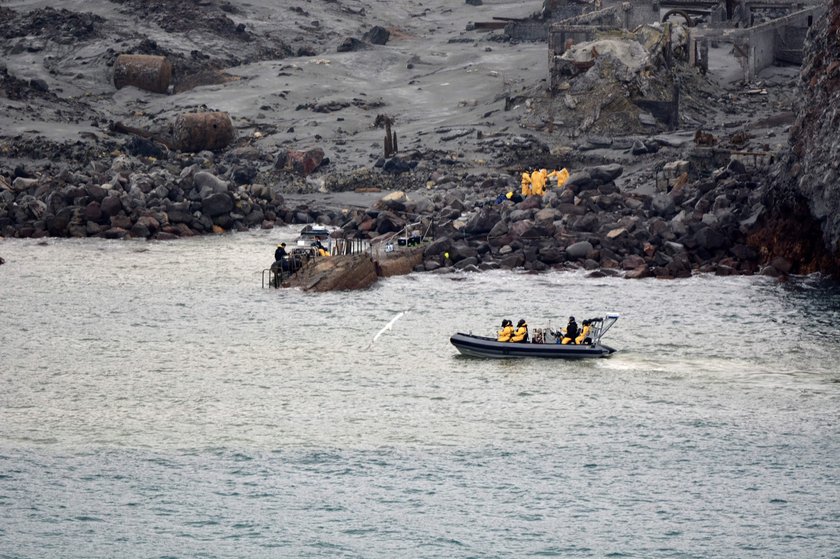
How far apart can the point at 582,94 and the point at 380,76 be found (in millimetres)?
22718

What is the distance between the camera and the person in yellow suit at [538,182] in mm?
80312

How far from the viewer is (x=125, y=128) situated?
9788 centimetres

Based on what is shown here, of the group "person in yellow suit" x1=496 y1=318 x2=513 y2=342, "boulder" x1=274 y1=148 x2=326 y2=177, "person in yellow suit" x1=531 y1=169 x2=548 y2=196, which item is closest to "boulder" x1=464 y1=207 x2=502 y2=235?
"person in yellow suit" x1=531 y1=169 x2=548 y2=196

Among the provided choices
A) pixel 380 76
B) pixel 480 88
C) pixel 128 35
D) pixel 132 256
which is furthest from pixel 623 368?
pixel 128 35

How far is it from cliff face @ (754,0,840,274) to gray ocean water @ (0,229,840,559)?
6.96 feet

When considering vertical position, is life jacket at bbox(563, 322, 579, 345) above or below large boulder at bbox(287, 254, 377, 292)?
below

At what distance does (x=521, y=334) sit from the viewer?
5491 centimetres

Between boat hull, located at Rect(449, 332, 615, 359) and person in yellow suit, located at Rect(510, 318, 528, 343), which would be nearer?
boat hull, located at Rect(449, 332, 615, 359)

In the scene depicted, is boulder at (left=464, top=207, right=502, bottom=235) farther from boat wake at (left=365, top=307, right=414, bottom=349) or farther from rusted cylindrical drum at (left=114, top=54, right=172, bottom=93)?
rusted cylindrical drum at (left=114, top=54, right=172, bottom=93)

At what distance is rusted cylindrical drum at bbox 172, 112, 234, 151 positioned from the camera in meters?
96.6

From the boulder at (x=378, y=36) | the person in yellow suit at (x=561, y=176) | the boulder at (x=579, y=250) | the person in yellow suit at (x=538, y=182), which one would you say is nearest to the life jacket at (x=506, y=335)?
the boulder at (x=579, y=250)

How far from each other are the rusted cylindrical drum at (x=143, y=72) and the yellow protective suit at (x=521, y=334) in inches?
2387

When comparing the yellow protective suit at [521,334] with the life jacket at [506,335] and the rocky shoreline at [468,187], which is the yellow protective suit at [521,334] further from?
the rocky shoreline at [468,187]

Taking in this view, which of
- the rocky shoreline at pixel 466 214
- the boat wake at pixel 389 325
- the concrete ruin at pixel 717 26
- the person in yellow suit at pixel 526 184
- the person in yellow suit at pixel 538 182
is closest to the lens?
the boat wake at pixel 389 325
